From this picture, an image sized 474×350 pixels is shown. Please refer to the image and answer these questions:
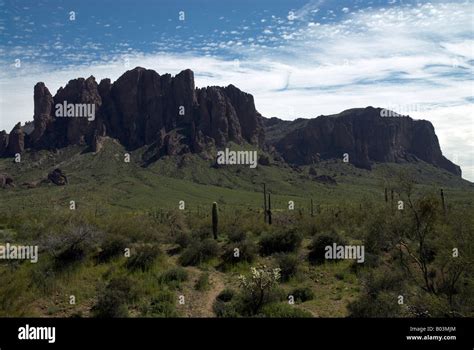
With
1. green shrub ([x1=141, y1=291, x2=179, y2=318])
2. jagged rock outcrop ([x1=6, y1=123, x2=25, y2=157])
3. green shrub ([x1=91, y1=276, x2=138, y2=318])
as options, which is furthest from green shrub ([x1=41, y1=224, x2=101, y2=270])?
jagged rock outcrop ([x1=6, y1=123, x2=25, y2=157])

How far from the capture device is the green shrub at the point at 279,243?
2355 centimetres

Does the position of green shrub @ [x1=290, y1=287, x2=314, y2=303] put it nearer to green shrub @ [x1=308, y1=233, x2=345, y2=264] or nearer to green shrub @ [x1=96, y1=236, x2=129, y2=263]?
green shrub @ [x1=308, y1=233, x2=345, y2=264]

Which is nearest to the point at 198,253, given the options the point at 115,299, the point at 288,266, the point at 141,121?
the point at 288,266

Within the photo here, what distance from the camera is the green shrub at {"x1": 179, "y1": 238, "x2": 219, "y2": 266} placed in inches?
851

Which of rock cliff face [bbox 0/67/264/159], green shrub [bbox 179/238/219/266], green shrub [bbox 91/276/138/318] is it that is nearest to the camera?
green shrub [bbox 91/276/138/318]

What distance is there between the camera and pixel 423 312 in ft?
43.8

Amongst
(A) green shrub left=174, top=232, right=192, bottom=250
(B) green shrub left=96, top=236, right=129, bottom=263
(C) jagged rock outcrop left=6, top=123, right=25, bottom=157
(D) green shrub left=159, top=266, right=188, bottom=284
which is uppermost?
(C) jagged rock outcrop left=6, top=123, right=25, bottom=157

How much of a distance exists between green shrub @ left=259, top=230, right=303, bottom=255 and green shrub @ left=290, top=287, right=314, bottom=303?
220 inches

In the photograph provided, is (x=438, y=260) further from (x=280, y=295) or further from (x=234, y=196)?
(x=234, y=196)

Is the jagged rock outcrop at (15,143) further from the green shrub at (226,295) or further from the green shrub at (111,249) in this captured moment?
the green shrub at (226,295)

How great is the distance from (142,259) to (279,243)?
8.23 metres

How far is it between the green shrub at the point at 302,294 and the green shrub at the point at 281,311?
153 cm

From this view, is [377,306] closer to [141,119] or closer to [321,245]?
[321,245]

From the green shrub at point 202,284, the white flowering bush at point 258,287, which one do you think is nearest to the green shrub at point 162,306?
the green shrub at point 202,284
